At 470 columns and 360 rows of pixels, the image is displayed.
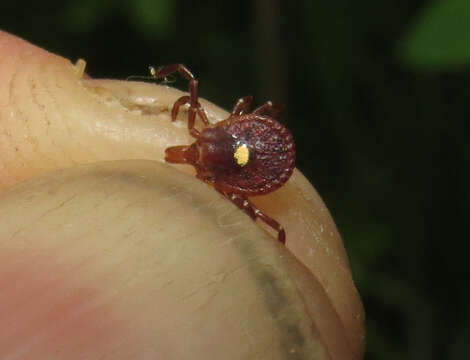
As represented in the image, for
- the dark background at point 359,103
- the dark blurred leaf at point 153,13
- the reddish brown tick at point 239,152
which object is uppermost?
the dark blurred leaf at point 153,13

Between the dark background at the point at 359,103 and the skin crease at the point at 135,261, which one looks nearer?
the skin crease at the point at 135,261

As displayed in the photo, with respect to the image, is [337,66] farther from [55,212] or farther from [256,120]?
[55,212]

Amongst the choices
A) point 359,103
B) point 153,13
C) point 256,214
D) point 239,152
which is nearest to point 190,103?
point 256,214

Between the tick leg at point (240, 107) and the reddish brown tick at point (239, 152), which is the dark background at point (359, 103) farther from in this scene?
the reddish brown tick at point (239, 152)

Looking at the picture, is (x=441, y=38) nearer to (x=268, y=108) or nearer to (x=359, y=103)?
(x=268, y=108)

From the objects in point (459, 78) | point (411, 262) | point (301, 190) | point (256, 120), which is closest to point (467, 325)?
point (411, 262)

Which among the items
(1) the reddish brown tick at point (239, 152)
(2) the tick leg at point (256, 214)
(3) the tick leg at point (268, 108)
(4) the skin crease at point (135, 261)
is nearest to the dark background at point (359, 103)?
(3) the tick leg at point (268, 108)

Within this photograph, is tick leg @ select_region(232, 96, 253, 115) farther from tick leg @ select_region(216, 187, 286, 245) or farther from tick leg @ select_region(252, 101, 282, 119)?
tick leg @ select_region(216, 187, 286, 245)
